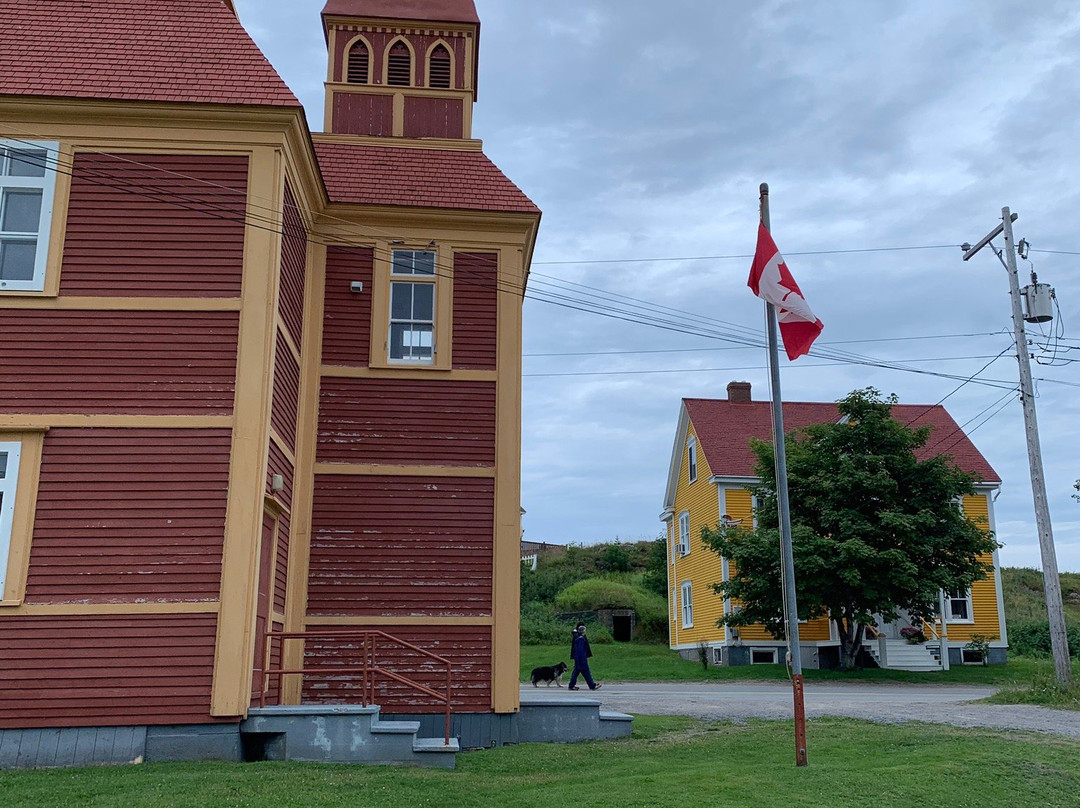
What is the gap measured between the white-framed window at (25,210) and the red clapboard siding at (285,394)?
8.93ft

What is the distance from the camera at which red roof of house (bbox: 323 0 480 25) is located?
17.2 metres

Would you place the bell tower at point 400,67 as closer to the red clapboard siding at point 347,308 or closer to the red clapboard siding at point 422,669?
the red clapboard siding at point 347,308

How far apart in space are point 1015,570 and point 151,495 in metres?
54.3

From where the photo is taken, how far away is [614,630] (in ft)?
137

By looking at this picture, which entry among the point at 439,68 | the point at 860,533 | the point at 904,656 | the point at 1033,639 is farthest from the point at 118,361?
the point at 1033,639

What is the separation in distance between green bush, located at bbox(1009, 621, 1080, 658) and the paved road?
12642 mm

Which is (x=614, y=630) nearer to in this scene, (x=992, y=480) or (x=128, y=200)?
(x=992, y=480)

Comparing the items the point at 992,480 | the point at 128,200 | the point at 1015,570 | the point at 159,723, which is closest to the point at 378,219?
the point at 128,200

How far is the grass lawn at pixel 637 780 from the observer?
338 inches

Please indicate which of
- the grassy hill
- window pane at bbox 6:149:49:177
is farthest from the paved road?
the grassy hill

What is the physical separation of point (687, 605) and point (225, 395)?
96.1 feet

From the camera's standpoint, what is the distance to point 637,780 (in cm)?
979

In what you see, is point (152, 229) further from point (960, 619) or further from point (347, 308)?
point (960, 619)

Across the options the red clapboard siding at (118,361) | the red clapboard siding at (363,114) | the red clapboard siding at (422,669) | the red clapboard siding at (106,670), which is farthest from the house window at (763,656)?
the red clapboard siding at (118,361)
